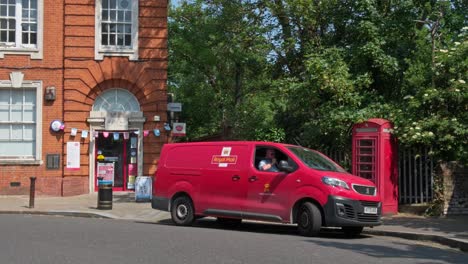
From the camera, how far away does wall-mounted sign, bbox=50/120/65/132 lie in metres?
21.8

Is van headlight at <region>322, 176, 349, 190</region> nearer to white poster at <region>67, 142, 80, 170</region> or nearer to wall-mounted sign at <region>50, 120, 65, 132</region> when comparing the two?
white poster at <region>67, 142, 80, 170</region>

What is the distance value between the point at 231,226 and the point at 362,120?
15.5ft

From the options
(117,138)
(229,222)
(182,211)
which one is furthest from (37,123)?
(229,222)

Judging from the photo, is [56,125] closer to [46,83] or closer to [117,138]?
[46,83]

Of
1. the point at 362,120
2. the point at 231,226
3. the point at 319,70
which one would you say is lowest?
the point at 231,226

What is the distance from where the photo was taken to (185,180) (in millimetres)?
14148

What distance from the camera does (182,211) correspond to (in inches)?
561

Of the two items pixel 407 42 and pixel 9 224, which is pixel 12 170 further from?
pixel 407 42

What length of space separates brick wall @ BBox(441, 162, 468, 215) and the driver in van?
16.7 ft

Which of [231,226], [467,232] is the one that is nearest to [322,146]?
[231,226]

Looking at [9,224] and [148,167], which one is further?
[148,167]

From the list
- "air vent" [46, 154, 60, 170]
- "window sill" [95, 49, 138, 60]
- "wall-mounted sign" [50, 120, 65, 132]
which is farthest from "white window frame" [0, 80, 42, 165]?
"window sill" [95, 49, 138, 60]

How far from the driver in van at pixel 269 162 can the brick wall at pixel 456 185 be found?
508 centimetres

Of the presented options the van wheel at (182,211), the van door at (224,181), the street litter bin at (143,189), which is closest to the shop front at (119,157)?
the street litter bin at (143,189)
